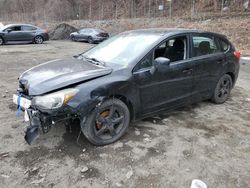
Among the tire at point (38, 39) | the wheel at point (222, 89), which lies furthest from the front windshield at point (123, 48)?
the tire at point (38, 39)

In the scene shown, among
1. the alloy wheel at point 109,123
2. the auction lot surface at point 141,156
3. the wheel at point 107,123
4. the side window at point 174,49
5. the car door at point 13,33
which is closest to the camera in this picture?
the auction lot surface at point 141,156

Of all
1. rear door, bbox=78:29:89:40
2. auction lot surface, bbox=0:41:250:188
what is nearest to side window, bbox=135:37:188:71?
auction lot surface, bbox=0:41:250:188

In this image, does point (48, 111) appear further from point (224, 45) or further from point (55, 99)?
point (224, 45)

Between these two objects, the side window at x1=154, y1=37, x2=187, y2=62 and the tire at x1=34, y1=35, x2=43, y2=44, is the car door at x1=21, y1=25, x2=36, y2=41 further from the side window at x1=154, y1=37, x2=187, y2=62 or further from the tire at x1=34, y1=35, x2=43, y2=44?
the side window at x1=154, y1=37, x2=187, y2=62

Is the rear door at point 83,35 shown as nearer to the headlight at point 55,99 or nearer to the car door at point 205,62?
the car door at point 205,62

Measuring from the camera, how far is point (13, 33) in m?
15.6

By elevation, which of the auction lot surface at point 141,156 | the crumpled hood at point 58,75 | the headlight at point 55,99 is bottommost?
the auction lot surface at point 141,156

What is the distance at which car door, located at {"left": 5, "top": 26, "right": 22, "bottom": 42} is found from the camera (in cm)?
1539

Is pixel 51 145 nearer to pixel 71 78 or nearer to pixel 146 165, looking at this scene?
pixel 71 78

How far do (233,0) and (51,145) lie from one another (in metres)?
23.8

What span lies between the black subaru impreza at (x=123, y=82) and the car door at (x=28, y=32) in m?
13.8

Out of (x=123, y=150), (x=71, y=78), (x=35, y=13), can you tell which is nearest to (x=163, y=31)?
(x=71, y=78)

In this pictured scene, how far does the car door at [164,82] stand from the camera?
334cm

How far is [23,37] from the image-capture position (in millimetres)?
16062
